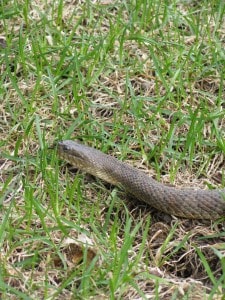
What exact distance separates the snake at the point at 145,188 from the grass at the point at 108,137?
76 millimetres

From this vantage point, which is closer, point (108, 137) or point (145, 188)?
point (145, 188)

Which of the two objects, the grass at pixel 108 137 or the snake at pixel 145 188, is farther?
the snake at pixel 145 188

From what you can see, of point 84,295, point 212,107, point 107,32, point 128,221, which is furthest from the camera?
point 107,32

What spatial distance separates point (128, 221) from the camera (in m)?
5.33

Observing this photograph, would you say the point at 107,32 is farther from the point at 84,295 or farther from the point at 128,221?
the point at 84,295

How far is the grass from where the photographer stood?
198 inches

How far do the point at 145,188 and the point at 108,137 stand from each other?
0.70m

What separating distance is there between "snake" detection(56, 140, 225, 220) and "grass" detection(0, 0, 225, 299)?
76 millimetres

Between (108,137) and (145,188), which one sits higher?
(108,137)

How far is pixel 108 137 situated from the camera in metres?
6.33

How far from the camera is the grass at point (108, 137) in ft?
16.5

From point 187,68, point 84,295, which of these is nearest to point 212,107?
point 187,68

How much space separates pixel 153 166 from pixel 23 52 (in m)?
1.55

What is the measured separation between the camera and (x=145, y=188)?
5801mm
